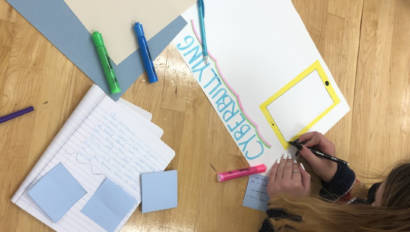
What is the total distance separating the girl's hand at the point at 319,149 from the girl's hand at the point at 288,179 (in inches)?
1.1

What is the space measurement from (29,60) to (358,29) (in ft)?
2.37

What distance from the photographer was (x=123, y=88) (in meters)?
0.57

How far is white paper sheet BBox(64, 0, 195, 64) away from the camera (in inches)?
21.7

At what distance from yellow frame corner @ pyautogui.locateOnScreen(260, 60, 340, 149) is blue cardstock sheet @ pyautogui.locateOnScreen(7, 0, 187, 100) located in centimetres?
29

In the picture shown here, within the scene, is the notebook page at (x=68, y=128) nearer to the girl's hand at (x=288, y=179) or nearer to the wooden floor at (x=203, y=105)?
the wooden floor at (x=203, y=105)

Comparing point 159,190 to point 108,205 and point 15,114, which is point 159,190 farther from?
point 15,114

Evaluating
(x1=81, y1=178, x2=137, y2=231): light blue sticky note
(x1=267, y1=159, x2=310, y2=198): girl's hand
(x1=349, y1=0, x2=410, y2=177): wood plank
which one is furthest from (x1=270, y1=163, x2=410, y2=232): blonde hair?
(x1=81, y1=178, x2=137, y2=231): light blue sticky note

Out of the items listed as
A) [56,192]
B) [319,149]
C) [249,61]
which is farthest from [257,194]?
[56,192]

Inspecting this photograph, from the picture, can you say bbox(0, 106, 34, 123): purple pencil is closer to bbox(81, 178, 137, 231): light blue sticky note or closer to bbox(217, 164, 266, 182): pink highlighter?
bbox(81, 178, 137, 231): light blue sticky note

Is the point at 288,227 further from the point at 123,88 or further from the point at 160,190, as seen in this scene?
the point at 123,88

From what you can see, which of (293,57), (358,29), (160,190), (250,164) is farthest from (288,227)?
(358,29)

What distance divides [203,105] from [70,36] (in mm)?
276

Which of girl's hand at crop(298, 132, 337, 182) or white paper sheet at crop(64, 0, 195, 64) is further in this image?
girl's hand at crop(298, 132, 337, 182)

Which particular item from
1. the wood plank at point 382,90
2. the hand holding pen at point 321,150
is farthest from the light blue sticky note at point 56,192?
the wood plank at point 382,90
